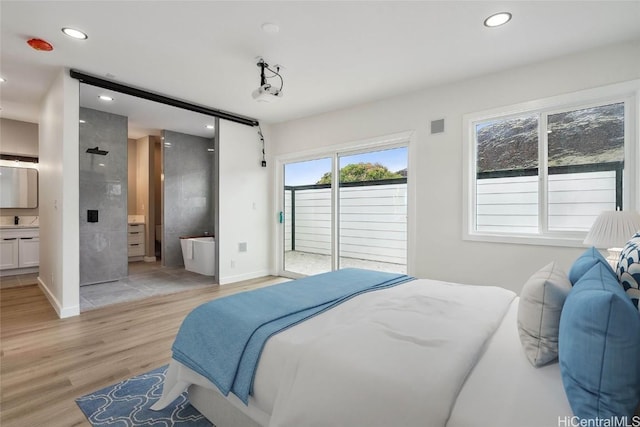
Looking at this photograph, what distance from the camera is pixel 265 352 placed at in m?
1.38

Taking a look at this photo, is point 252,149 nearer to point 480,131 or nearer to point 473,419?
point 480,131

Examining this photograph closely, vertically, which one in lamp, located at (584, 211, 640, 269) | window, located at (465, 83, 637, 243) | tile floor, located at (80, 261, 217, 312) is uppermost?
window, located at (465, 83, 637, 243)

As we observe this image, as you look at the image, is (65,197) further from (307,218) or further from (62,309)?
(307,218)

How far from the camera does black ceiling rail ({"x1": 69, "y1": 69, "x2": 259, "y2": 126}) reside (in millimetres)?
3441

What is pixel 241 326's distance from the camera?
61.0 inches

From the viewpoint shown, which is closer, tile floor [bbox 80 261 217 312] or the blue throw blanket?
the blue throw blanket

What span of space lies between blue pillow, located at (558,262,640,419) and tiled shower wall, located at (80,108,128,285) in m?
5.79

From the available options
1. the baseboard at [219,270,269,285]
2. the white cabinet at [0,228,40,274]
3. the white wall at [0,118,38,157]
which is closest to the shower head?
the white wall at [0,118,38,157]

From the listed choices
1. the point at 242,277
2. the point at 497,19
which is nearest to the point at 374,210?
the point at 242,277

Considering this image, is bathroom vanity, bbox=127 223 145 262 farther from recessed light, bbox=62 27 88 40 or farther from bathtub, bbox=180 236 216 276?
recessed light, bbox=62 27 88 40

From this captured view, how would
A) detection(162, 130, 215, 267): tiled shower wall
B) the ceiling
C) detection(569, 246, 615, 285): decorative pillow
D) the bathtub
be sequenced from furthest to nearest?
detection(162, 130, 215, 267): tiled shower wall
the bathtub
the ceiling
detection(569, 246, 615, 285): decorative pillow

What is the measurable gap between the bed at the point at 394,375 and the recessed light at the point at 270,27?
228 cm

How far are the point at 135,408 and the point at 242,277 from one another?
3343 millimetres

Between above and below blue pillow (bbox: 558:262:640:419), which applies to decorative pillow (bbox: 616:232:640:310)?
above
